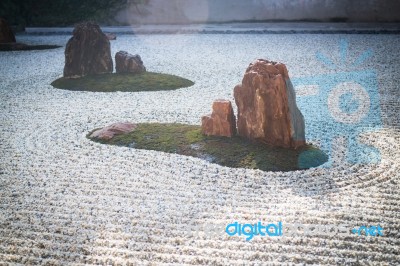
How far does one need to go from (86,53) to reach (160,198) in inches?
196

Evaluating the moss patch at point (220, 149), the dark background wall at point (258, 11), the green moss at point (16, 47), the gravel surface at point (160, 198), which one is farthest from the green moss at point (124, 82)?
the dark background wall at point (258, 11)

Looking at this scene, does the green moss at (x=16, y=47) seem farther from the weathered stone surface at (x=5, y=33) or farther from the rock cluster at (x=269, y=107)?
the rock cluster at (x=269, y=107)

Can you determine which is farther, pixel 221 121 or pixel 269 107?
pixel 221 121

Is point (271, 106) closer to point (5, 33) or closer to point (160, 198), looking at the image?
point (160, 198)

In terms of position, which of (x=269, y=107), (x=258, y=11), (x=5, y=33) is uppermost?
(x=258, y=11)

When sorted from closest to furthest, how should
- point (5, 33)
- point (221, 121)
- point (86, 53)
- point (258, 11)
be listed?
1. point (221, 121)
2. point (86, 53)
3. point (5, 33)
4. point (258, 11)

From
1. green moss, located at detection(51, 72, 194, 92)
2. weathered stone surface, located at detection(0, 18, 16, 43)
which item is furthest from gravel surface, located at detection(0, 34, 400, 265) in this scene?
weathered stone surface, located at detection(0, 18, 16, 43)

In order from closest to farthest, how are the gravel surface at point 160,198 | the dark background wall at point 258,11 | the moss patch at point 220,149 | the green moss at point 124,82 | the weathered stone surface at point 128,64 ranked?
the gravel surface at point 160,198
the moss patch at point 220,149
the green moss at point 124,82
the weathered stone surface at point 128,64
the dark background wall at point 258,11

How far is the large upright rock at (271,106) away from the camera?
12.2ft

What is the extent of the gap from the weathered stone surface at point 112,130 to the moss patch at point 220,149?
2.5 inches

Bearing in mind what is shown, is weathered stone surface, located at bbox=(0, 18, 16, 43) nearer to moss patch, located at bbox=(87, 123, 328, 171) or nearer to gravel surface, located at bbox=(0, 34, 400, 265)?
gravel surface, located at bbox=(0, 34, 400, 265)

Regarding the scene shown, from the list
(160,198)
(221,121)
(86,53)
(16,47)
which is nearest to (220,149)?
(221,121)

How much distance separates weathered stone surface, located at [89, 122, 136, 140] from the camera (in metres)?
4.26

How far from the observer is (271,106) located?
3.75 meters
